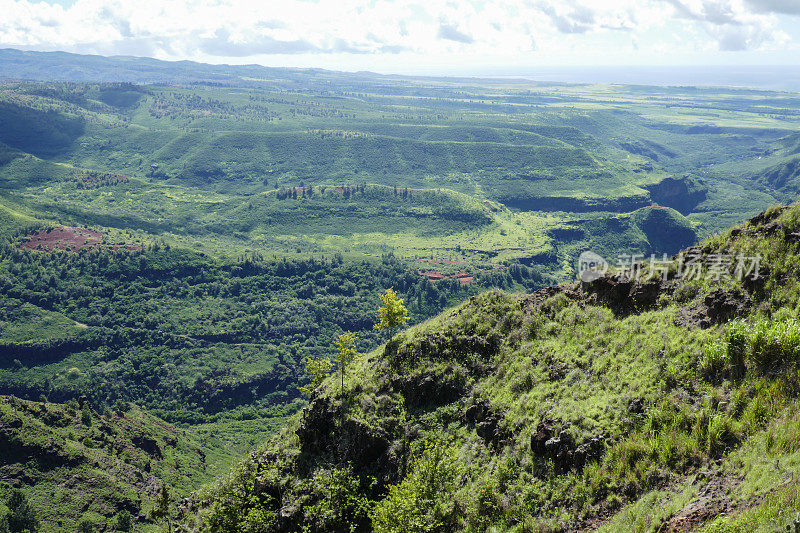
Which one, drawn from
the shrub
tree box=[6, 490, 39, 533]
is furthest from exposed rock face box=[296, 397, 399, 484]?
tree box=[6, 490, 39, 533]

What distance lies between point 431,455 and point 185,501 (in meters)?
34.7

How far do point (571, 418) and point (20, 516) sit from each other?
76.4m

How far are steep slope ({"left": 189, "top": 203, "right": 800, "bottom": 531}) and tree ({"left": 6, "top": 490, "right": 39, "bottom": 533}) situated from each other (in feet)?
135

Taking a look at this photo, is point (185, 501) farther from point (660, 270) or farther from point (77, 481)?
point (660, 270)

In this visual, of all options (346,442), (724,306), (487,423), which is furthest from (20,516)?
(724,306)

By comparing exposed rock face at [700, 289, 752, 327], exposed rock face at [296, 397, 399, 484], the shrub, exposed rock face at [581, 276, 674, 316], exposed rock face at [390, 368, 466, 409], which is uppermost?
exposed rock face at [700, 289, 752, 327]

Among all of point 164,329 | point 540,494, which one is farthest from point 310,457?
point 164,329

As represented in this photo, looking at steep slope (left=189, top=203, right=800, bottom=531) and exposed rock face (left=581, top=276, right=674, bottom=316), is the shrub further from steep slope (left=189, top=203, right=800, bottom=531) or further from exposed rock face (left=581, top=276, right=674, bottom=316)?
exposed rock face (left=581, top=276, right=674, bottom=316)

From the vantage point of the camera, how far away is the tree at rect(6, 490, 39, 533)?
68.2m

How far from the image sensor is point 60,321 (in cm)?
18625

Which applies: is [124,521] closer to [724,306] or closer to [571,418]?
[571,418]

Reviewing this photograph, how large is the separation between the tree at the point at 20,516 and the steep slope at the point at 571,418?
4117cm

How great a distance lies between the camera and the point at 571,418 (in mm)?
28203

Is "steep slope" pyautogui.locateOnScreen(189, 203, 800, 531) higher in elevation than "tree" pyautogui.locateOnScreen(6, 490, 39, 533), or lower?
higher
